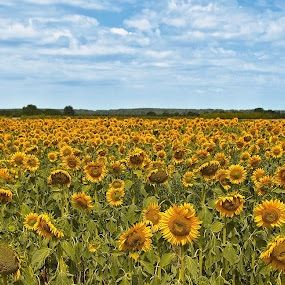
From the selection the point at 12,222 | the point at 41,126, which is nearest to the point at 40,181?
the point at 12,222

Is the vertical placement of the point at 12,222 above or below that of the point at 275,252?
below

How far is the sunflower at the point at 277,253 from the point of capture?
3.56 metres

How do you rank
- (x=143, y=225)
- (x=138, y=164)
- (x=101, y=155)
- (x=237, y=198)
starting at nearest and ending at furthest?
(x=143, y=225), (x=237, y=198), (x=138, y=164), (x=101, y=155)

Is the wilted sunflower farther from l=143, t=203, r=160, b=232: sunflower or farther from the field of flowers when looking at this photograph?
l=143, t=203, r=160, b=232: sunflower

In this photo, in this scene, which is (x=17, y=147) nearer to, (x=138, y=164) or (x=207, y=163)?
(x=138, y=164)

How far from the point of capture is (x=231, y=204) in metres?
4.82

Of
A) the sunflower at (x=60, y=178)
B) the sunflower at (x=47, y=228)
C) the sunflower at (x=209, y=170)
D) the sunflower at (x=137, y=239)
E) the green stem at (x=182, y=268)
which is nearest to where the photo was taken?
the green stem at (x=182, y=268)

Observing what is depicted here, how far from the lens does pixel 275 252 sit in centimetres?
360

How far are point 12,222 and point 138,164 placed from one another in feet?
6.96

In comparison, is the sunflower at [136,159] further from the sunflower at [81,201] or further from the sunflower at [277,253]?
the sunflower at [277,253]

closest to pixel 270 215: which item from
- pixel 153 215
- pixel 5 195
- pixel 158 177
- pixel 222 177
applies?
pixel 153 215

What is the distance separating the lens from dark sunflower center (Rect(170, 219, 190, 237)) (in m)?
3.78

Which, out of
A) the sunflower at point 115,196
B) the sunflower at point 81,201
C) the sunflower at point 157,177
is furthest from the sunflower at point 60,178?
the sunflower at point 157,177

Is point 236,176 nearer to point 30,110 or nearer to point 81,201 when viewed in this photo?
point 81,201
